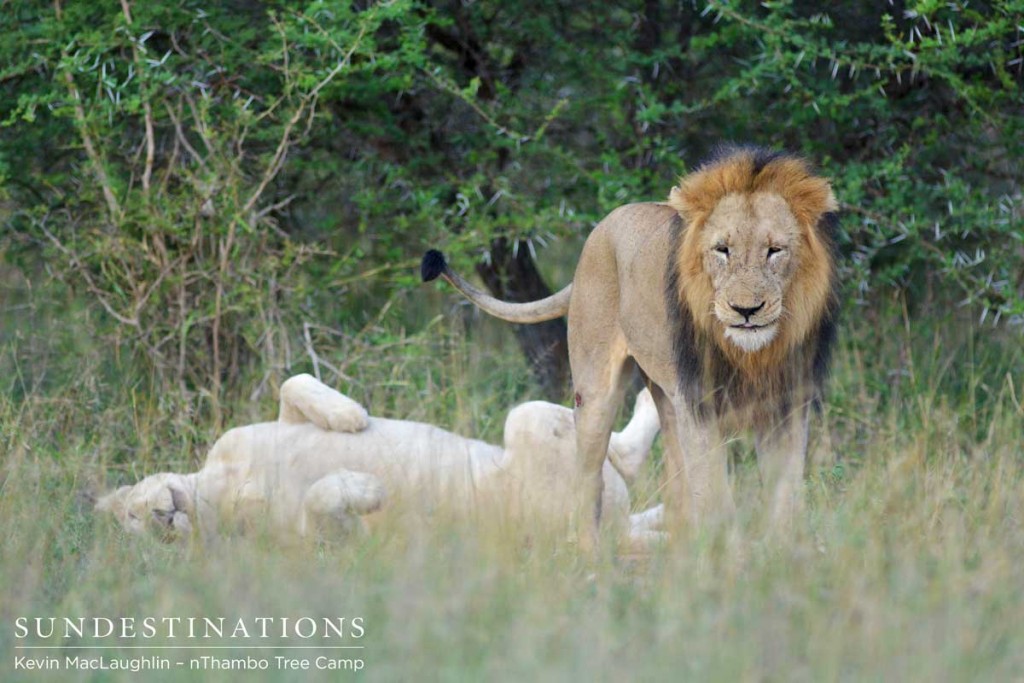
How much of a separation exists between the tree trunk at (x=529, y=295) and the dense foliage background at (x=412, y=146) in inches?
0.6

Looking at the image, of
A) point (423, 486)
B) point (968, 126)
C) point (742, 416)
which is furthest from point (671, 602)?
point (968, 126)

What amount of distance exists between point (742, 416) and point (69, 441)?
300 cm

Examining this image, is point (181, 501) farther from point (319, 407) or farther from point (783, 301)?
point (783, 301)

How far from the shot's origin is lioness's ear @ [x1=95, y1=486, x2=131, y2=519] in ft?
14.7

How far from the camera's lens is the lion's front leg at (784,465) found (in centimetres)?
371

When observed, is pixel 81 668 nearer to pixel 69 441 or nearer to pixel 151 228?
pixel 69 441

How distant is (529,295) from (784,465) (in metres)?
3.36

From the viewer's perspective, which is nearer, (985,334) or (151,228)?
(151,228)

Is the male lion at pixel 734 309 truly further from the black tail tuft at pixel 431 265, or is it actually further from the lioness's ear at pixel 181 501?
the lioness's ear at pixel 181 501

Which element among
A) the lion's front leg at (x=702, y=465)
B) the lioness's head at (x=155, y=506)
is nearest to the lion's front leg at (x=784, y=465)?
the lion's front leg at (x=702, y=465)

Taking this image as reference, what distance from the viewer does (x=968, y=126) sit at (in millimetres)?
6410

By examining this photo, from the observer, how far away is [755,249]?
Result: 3768 mm

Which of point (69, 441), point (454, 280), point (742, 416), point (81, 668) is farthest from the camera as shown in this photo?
point (69, 441)

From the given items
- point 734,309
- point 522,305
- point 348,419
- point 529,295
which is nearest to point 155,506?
point 348,419
